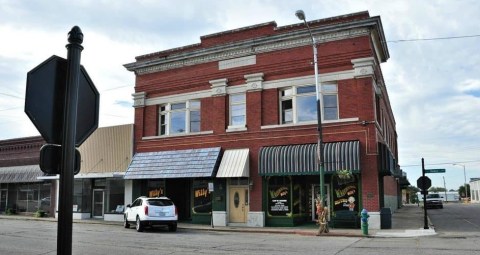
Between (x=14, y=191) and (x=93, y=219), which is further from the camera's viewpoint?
(x=14, y=191)

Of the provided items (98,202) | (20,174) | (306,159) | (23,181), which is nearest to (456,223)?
(306,159)

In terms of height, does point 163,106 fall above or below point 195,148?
above

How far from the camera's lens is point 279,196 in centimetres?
2495

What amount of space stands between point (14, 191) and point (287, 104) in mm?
26762

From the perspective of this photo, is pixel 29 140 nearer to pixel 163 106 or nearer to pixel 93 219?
pixel 93 219

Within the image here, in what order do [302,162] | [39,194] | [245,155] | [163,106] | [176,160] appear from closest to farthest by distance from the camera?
[302,162] → [245,155] → [176,160] → [163,106] → [39,194]

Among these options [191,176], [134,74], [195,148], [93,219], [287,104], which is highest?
[134,74]

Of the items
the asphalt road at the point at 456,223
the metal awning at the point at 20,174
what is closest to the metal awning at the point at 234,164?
the asphalt road at the point at 456,223

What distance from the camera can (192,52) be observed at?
1113 inches

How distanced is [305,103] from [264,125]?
2.61m

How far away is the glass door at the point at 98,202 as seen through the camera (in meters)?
32.1

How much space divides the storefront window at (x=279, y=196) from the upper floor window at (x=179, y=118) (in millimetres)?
6275

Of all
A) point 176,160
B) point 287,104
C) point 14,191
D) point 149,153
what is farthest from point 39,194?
point 287,104

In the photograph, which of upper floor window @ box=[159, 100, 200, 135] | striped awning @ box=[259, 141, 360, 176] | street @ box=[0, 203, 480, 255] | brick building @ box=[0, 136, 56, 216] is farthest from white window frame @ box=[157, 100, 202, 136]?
brick building @ box=[0, 136, 56, 216]
